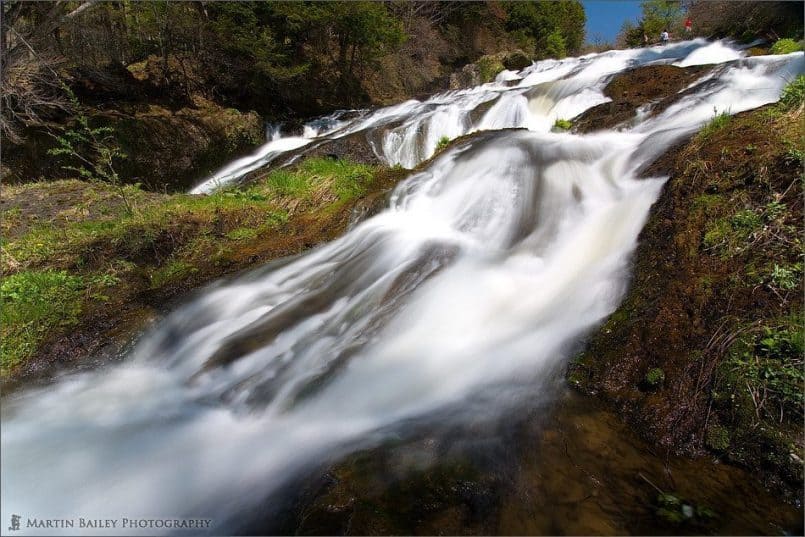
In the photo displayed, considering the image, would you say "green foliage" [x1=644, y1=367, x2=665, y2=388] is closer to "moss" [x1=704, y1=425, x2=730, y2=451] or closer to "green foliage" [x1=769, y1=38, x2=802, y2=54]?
"moss" [x1=704, y1=425, x2=730, y2=451]

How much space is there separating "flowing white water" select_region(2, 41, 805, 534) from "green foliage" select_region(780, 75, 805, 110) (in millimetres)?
1217

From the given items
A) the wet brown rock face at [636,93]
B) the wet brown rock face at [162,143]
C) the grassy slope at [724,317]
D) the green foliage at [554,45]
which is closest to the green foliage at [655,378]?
the grassy slope at [724,317]

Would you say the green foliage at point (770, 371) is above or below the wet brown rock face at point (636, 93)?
below

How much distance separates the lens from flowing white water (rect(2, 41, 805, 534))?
2740 mm

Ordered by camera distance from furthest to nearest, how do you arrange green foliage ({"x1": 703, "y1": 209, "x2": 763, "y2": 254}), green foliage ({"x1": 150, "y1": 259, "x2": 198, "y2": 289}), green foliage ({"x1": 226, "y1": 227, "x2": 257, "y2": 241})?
1. green foliage ({"x1": 226, "y1": 227, "x2": 257, "y2": 241})
2. green foliage ({"x1": 150, "y1": 259, "x2": 198, "y2": 289})
3. green foliage ({"x1": 703, "y1": 209, "x2": 763, "y2": 254})

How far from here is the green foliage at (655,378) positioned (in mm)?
2648

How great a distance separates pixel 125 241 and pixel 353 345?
353cm

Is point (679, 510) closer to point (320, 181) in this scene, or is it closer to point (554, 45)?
point (320, 181)

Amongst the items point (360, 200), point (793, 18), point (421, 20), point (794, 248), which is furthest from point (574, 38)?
point (794, 248)

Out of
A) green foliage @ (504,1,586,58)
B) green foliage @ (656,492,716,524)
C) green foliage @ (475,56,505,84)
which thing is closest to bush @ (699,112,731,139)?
green foliage @ (656,492,716,524)

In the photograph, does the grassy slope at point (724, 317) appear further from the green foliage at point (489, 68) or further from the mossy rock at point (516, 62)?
the mossy rock at point (516, 62)

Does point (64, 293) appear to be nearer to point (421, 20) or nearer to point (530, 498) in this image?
point (530, 498)

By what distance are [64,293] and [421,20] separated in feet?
83.4

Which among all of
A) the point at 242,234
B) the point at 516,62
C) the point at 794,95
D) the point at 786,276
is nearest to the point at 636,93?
the point at 794,95
